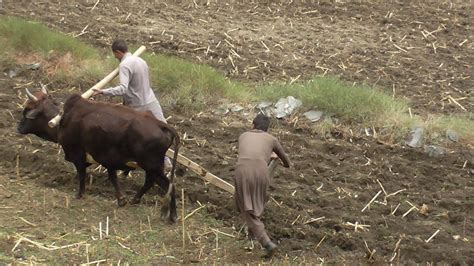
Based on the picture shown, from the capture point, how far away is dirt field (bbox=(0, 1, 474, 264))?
282 inches

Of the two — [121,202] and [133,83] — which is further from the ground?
[133,83]

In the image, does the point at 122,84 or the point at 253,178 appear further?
the point at 122,84

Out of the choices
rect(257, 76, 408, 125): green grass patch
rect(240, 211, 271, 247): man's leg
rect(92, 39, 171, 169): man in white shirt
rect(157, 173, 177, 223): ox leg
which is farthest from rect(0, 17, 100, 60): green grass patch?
rect(240, 211, 271, 247): man's leg

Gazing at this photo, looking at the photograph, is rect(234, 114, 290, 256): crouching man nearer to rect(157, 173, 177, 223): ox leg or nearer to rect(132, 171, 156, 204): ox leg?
rect(157, 173, 177, 223): ox leg

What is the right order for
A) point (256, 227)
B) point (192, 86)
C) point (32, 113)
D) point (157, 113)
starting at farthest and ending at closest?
point (192, 86) < point (157, 113) < point (32, 113) < point (256, 227)

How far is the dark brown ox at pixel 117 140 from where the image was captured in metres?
7.50

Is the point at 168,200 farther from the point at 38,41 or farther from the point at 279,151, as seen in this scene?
the point at 38,41

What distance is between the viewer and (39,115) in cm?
820

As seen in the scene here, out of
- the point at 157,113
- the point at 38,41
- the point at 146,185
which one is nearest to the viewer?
the point at 146,185

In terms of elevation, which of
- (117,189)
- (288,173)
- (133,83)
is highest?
(133,83)

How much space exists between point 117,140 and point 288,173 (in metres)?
2.25

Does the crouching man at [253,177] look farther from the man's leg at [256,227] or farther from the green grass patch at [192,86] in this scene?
the green grass patch at [192,86]

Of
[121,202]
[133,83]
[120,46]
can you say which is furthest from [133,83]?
A: [121,202]

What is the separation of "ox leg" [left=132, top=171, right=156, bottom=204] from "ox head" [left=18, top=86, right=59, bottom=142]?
1.17 metres
